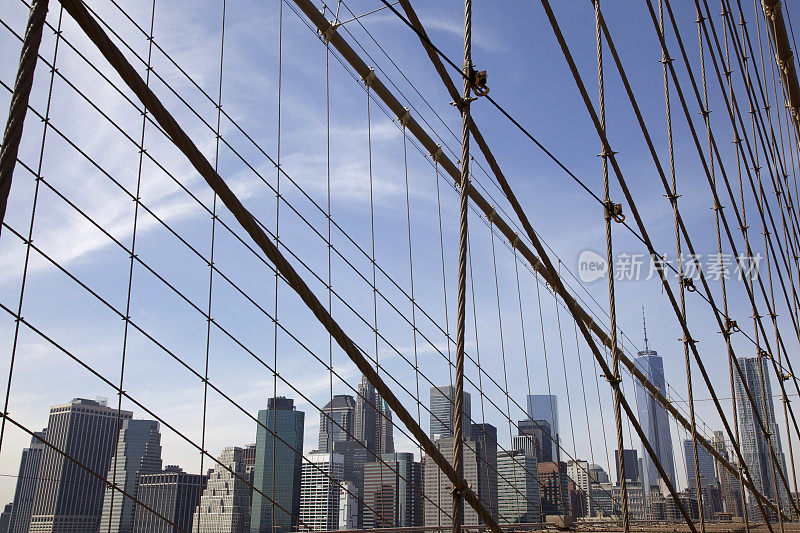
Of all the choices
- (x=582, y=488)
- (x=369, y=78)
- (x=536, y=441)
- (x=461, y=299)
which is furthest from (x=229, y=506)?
(x=536, y=441)

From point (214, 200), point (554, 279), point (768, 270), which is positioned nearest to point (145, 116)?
point (214, 200)

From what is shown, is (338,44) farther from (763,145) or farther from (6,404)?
(763,145)

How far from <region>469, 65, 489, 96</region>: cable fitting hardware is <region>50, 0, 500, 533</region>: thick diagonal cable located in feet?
3.37

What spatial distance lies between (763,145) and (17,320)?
8903 mm

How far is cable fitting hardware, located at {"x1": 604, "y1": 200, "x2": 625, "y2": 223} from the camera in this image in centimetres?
345

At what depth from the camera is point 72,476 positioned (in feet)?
78.8

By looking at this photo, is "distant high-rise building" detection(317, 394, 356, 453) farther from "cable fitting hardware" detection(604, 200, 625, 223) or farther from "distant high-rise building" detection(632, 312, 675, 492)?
"distant high-rise building" detection(632, 312, 675, 492)

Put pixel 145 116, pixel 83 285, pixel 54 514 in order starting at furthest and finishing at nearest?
pixel 54 514 < pixel 145 116 < pixel 83 285

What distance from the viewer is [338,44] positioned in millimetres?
5754

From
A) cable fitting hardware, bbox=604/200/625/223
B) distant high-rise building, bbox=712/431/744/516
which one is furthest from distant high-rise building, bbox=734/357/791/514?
cable fitting hardware, bbox=604/200/625/223

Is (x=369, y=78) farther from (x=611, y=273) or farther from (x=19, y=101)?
(x=19, y=101)

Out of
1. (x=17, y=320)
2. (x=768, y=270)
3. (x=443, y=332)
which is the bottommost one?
(x=17, y=320)

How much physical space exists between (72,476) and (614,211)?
2577cm

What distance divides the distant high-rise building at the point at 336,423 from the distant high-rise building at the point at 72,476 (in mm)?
4677
